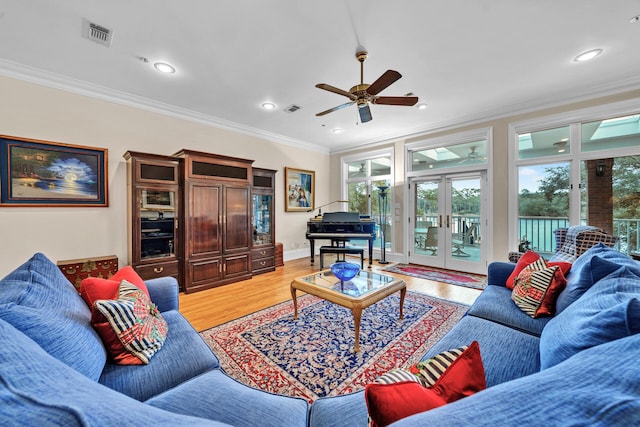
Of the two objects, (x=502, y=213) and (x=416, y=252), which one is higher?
(x=502, y=213)

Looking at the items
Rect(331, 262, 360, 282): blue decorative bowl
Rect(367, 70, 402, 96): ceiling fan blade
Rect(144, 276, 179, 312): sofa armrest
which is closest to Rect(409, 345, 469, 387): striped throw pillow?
Rect(331, 262, 360, 282): blue decorative bowl

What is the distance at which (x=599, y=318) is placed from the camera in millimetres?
845

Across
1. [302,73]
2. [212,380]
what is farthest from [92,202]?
[212,380]

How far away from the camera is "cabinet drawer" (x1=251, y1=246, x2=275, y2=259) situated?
4.71 metres

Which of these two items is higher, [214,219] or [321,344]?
[214,219]

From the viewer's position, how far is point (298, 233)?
6184mm

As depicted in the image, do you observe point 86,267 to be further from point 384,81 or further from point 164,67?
point 384,81

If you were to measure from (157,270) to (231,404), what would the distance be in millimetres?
3235

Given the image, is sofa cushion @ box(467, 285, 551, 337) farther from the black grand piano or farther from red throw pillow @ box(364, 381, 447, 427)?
the black grand piano

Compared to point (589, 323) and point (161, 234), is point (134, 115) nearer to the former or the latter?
point (161, 234)

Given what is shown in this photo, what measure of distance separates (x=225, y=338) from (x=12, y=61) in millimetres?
3903

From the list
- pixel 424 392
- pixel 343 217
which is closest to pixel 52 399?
pixel 424 392

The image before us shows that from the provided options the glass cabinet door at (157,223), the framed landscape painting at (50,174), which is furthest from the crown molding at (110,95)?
the glass cabinet door at (157,223)

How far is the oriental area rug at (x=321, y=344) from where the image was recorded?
1.85 meters
